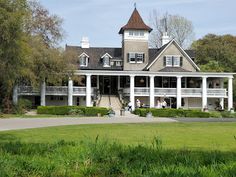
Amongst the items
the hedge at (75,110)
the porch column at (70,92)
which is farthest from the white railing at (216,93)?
the hedge at (75,110)

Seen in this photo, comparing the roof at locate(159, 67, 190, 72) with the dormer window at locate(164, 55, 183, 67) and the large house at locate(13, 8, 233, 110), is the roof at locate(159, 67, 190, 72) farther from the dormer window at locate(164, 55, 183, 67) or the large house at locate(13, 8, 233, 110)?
the dormer window at locate(164, 55, 183, 67)

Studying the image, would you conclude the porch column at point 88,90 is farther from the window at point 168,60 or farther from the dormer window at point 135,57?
the window at point 168,60

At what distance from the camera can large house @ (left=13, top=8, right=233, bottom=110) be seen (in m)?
57.2

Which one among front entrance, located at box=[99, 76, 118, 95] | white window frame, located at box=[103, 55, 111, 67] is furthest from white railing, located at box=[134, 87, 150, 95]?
white window frame, located at box=[103, 55, 111, 67]

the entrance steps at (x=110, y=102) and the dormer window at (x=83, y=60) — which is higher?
the dormer window at (x=83, y=60)

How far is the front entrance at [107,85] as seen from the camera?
63.6 meters

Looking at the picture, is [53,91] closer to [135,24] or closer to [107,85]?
[107,85]

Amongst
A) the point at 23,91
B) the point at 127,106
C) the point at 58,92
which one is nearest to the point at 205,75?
the point at 127,106

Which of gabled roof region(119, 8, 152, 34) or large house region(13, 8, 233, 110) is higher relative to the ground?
gabled roof region(119, 8, 152, 34)

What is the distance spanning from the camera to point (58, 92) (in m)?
56.5

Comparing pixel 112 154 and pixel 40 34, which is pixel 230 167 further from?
pixel 40 34

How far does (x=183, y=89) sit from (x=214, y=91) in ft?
13.3

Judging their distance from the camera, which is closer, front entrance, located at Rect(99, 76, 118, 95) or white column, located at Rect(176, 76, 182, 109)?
white column, located at Rect(176, 76, 182, 109)

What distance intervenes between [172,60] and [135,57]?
5268 millimetres
